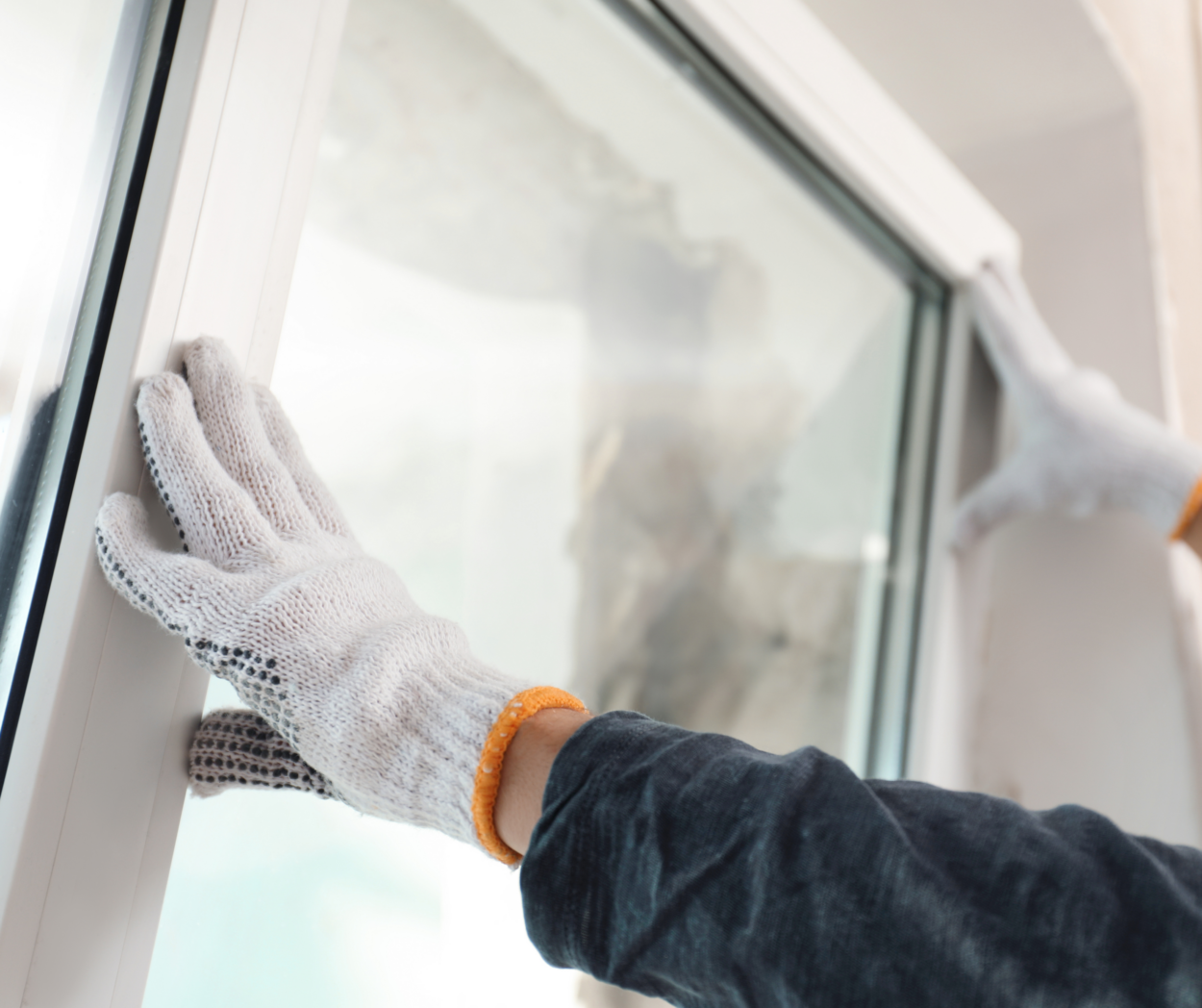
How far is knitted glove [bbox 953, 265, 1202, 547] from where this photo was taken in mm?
979

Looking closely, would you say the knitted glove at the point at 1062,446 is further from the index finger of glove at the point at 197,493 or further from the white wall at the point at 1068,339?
the index finger of glove at the point at 197,493

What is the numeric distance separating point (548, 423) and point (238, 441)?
12.9 inches

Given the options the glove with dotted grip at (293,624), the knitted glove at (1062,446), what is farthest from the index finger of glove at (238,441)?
the knitted glove at (1062,446)

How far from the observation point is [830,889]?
12.6 inches

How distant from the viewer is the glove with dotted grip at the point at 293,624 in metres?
0.40

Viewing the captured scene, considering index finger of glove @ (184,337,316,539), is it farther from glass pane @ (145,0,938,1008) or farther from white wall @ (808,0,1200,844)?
white wall @ (808,0,1200,844)

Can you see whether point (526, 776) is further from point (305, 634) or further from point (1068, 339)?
point (1068, 339)

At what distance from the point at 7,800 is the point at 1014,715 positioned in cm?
110

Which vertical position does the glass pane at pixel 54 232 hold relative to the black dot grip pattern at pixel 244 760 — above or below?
above

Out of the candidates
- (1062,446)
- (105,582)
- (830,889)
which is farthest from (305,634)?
(1062,446)

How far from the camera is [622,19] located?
0.80 meters

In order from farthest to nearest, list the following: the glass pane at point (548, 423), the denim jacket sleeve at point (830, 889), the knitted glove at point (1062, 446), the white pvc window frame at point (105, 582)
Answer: the knitted glove at point (1062, 446) < the glass pane at point (548, 423) < the white pvc window frame at point (105, 582) < the denim jacket sleeve at point (830, 889)

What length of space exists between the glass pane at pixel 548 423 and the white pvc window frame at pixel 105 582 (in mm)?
52

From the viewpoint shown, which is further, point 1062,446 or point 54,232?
point 1062,446
